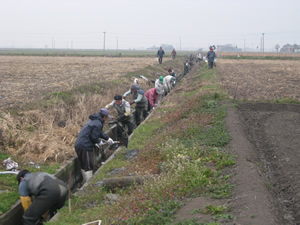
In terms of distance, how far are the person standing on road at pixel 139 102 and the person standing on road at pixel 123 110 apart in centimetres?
99

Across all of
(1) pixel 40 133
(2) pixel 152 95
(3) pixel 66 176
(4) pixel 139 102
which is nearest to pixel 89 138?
(3) pixel 66 176

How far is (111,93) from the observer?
17.2m

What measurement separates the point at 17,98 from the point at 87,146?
755 centimetres

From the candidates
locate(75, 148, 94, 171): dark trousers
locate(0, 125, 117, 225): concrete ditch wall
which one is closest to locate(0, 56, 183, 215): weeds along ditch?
locate(0, 125, 117, 225): concrete ditch wall

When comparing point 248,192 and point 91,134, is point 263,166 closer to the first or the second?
point 248,192

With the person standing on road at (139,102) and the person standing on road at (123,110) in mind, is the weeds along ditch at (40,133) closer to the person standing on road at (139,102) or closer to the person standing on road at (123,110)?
the person standing on road at (123,110)

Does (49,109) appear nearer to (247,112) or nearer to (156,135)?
(156,135)

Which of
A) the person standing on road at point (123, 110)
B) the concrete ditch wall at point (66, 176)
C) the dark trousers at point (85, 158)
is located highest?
the person standing on road at point (123, 110)

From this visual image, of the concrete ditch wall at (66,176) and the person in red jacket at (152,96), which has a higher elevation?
the person in red jacket at (152,96)

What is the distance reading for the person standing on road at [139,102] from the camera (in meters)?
12.9

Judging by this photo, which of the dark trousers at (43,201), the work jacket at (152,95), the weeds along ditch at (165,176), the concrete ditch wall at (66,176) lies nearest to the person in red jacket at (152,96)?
the work jacket at (152,95)

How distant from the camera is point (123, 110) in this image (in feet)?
37.7

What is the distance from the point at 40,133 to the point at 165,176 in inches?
179

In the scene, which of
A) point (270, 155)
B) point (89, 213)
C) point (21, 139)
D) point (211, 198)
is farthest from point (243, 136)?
point (21, 139)
